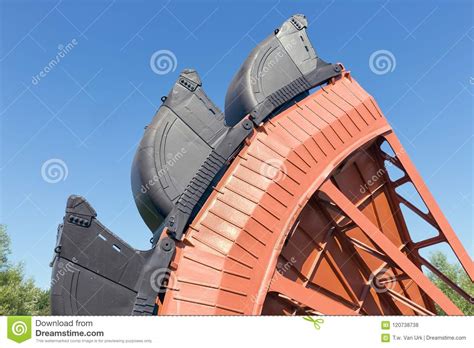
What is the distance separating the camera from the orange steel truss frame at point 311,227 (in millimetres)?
6672

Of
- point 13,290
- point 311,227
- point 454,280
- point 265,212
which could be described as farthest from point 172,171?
point 454,280

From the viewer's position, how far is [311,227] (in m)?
8.30

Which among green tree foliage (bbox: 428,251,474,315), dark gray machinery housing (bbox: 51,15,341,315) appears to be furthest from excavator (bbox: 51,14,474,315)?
green tree foliage (bbox: 428,251,474,315)

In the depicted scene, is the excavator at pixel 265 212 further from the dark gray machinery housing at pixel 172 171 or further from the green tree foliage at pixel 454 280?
the green tree foliage at pixel 454 280

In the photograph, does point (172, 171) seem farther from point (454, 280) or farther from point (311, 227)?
point (454, 280)

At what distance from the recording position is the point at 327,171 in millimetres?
→ 7711

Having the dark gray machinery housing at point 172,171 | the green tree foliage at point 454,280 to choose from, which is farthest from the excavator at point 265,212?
the green tree foliage at point 454,280

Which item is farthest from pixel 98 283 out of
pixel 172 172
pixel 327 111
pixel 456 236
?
pixel 456 236

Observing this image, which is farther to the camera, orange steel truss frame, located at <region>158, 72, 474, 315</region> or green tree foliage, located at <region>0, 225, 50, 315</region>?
green tree foliage, located at <region>0, 225, 50, 315</region>

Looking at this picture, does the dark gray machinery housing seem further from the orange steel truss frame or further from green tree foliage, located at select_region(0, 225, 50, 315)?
green tree foliage, located at select_region(0, 225, 50, 315)

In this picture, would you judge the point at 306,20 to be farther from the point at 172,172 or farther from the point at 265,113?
the point at 172,172

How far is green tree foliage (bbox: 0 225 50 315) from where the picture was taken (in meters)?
29.8

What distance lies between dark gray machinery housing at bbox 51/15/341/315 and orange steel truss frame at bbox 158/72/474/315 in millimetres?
246

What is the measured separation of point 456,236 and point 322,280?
119 inches
